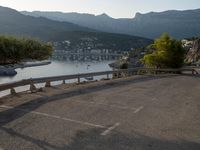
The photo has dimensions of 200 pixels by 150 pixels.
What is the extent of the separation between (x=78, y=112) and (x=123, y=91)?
6.38 metres

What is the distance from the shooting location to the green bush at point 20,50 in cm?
1384

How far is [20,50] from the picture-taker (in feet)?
47.1

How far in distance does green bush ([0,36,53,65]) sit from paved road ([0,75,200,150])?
5.48 ft

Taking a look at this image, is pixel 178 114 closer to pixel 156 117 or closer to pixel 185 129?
pixel 156 117

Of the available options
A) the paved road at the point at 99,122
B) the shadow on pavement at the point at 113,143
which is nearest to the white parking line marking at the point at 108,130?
the paved road at the point at 99,122

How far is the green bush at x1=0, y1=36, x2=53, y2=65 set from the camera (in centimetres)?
1384

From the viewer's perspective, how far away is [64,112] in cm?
1193

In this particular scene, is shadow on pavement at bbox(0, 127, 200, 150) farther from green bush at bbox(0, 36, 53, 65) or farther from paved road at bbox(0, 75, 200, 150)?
green bush at bbox(0, 36, 53, 65)

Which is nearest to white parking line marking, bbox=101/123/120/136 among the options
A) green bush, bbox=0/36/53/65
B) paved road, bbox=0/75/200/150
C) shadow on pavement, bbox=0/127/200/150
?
paved road, bbox=0/75/200/150

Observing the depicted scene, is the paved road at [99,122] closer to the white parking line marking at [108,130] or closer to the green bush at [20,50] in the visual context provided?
the white parking line marking at [108,130]

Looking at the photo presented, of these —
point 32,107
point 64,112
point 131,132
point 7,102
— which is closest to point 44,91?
point 7,102

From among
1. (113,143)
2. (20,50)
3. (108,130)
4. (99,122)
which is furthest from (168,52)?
(113,143)

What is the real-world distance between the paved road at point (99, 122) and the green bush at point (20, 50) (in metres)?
1.67

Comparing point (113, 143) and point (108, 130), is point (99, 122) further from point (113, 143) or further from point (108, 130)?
point (113, 143)
